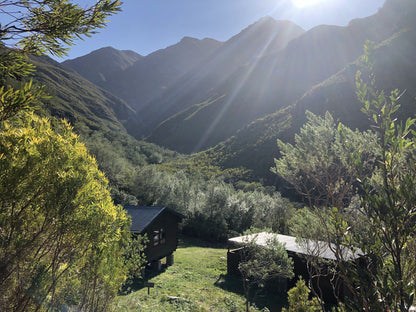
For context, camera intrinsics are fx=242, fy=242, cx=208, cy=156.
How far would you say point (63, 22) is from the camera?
374 cm

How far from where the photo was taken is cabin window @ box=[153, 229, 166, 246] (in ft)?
71.0

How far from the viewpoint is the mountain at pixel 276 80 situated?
104562mm

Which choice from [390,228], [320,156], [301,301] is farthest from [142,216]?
[390,228]

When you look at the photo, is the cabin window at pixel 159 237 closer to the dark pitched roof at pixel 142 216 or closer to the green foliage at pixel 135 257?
the dark pitched roof at pixel 142 216

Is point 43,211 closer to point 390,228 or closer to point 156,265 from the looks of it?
point 390,228

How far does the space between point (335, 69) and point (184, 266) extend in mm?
114500

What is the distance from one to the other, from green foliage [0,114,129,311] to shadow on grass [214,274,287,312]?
48.7ft

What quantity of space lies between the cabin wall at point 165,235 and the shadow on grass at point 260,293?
5731 mm

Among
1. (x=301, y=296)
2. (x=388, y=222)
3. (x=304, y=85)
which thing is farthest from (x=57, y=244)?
(x=304, y=85)

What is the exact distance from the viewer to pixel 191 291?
1678 cm

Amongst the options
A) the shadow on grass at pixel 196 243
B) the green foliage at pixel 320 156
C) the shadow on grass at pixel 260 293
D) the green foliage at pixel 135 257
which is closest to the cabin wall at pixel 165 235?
the shadow on grass at pixel 260 293

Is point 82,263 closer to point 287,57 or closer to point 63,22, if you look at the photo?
point 63,22

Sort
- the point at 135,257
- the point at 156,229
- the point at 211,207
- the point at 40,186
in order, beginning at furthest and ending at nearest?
the point at 211,207 < the point at 156,229 < the point at 135,257 < the point at 40,186

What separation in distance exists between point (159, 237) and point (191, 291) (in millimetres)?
6689
